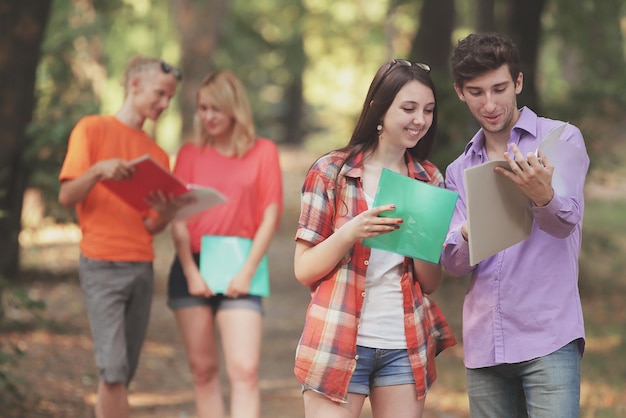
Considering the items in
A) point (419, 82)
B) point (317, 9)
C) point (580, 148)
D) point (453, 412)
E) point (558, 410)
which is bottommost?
point (453, 412)

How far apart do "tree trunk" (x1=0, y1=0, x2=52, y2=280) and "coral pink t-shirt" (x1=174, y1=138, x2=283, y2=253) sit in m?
3.47

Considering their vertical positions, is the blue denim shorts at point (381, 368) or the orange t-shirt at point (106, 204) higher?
the orange t-shirt at point (106, 204)

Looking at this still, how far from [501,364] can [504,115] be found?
945 millimetres

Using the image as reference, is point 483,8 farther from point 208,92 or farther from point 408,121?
point 408,121

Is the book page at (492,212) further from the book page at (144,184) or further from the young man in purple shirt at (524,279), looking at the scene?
the book page at (144,184)

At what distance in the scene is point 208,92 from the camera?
6.32 m

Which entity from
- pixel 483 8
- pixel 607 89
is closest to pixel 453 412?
pixel 483 8

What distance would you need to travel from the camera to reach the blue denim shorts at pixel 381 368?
4.17 metres

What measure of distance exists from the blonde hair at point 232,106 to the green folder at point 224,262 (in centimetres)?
53

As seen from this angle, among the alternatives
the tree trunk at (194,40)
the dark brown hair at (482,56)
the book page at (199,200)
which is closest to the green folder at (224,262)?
the book page at (199,200)

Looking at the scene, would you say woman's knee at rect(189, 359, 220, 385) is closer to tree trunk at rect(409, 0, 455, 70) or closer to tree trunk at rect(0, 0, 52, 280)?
tree trunk at rect(0, 0, 52, 280)

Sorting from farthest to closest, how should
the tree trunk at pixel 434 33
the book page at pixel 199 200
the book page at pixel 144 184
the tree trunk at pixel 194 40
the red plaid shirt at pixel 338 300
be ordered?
1. the tree trunk at pixel 194 40
2. the tree trunk at pixel 434 33
3. the book page at pixel 199 200
4. the book page at pixel 144 184
5. the red plaid shirt at pixel 338 300

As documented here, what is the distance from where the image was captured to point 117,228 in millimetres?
6230

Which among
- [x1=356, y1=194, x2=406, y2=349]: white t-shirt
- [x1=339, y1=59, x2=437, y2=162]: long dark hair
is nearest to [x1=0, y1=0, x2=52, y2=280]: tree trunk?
[x1=339, y1=59, x2=437, y2=162]: long dark hair
